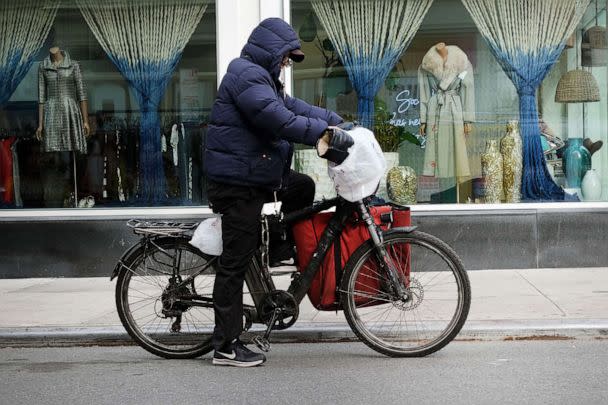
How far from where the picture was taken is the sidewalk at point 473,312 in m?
6.97

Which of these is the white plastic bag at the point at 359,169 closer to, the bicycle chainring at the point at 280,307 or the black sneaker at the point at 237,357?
the bicycle chainring at the point at 280,307

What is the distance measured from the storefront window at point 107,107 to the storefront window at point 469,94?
1.16m

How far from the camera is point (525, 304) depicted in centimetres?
791

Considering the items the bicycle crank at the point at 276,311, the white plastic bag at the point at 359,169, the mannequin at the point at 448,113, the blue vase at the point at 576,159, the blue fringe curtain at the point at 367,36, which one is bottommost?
the bicycle crank at the point at 276,311

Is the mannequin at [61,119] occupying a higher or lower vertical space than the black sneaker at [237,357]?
higher

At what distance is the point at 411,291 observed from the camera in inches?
242

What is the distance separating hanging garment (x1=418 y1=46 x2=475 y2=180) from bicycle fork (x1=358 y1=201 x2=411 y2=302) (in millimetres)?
4436

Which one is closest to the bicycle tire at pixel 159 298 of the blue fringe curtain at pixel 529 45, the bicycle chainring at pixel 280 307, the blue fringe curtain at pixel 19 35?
the bicycle chainring at pixel 280 307

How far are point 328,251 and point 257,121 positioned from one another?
913 mm

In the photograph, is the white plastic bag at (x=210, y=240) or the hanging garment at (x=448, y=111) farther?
the hanging garment at (x=448, y=111)

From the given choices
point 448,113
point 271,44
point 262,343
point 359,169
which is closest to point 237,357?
point 262,343

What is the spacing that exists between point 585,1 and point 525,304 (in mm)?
3860

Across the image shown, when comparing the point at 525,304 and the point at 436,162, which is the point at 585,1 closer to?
the point at 436,162

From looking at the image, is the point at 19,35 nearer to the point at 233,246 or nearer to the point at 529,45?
the point at 529,45
